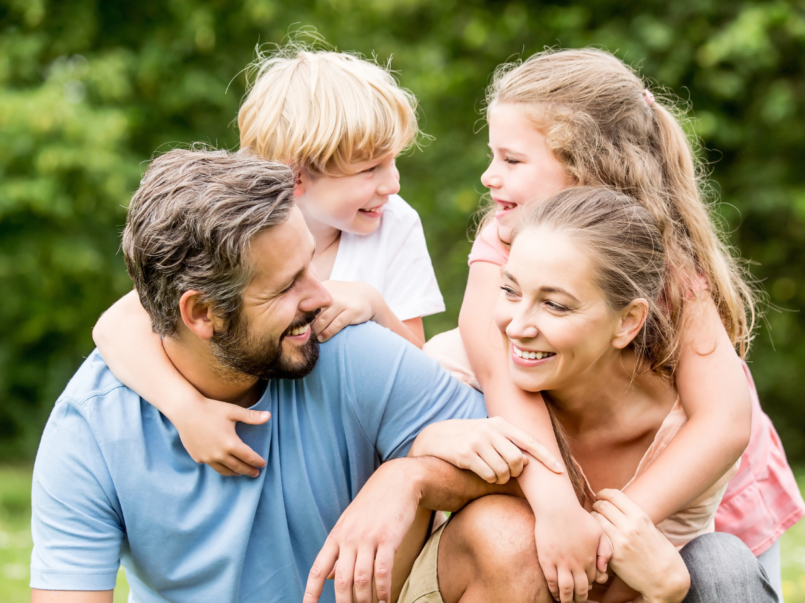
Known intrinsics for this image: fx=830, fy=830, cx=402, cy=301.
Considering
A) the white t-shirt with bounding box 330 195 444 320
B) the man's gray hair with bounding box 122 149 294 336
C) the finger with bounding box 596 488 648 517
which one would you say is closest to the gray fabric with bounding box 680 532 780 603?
the finger with bounding box 596 488 648 517

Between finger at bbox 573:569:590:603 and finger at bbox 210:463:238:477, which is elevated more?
finger at bbox 210:463:238:477

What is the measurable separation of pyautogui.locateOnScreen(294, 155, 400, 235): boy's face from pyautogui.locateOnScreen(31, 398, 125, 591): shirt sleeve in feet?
3.36

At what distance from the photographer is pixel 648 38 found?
6.83m

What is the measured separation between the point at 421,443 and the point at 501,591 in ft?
1.43

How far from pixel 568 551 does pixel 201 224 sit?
4.00ft

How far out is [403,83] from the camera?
9.97m

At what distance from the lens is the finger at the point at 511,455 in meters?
2.10

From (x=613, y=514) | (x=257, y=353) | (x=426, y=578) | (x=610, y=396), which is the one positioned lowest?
(x=426, y=578)

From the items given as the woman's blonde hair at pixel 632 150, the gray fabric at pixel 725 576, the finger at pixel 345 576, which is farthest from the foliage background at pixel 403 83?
the finger at pixel 345 576

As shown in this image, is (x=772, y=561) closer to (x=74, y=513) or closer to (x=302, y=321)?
(x=302, y=321)

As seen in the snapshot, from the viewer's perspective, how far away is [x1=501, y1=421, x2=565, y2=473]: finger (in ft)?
6.98

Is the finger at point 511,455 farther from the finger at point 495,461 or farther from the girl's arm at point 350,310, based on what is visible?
the girl's arm at point 350,310

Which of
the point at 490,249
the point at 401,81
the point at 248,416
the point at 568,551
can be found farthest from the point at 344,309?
the point at 401,81

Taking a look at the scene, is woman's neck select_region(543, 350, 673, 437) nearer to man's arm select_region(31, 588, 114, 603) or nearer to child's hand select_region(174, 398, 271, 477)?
child's hand select_region(174, 398, 271, 477)
